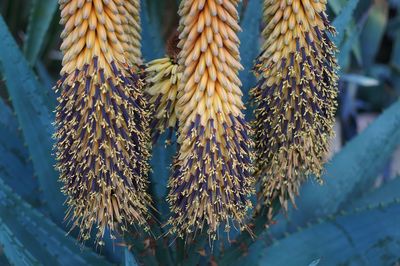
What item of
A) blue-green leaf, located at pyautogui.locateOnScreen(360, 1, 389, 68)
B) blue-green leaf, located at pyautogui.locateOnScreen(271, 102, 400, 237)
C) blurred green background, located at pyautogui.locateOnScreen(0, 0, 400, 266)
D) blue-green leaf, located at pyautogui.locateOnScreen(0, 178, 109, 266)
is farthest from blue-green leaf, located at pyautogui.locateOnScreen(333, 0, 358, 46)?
blue-green leaf, located at pyautogui.locateOnScreen(360, 1, 389, 68)

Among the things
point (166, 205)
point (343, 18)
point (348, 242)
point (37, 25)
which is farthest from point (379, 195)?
point (37, 25)

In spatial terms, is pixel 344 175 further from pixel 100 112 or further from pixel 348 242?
pixel 100 112

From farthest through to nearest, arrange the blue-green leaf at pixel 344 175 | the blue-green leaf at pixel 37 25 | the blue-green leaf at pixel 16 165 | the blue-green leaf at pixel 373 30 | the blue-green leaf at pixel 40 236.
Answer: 1. the blue-green leaf at pixel 373 30
2. the blue-green leaf at pixel 37 25
3. the blue-green leaf at pixel 344 175
4. the blue-green leaf at pixel 16 165
5. the blue-green leaf at pixel 40 236

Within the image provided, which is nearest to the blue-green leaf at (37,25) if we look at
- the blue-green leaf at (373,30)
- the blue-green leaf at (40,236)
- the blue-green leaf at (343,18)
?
the blue-green leaf at (40,236)

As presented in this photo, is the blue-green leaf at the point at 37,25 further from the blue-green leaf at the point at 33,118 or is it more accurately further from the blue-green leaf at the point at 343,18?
the blue-green leaf at the point at 343,18

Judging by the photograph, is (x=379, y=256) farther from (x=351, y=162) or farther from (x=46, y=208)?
(x=46, y=208)

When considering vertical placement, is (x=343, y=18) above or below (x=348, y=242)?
above

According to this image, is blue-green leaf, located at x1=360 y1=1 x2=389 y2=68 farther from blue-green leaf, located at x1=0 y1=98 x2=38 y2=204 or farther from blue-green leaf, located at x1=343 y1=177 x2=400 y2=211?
blue-green leaf, located at x1=0 y1=98 x2=38 y2=204
